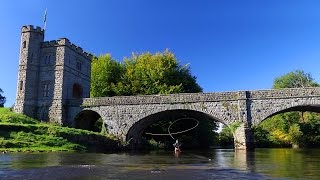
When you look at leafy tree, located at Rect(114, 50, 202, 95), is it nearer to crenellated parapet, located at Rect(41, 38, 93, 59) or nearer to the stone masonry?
the stone masonry

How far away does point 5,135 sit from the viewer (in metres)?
33.6

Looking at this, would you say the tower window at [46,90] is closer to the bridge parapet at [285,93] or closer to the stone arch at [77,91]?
the stone arch at [77,91]

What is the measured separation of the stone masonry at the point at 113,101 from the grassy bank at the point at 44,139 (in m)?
5.51

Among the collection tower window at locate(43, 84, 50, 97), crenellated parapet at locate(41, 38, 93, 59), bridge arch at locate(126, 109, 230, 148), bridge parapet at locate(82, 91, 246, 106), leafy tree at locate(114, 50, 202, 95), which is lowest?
bridge arch at locate(126, 109, 230, 148)

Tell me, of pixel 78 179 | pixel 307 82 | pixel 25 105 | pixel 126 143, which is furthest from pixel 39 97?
pixel 307 82

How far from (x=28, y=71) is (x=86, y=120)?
34.2ft

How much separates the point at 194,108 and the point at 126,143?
9641mm

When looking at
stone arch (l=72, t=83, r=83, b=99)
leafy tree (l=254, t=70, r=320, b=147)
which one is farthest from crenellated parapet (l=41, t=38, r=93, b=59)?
leafy tree (l=254, t=70, r=320, b=147)

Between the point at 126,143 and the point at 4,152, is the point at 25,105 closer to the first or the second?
Result: the point at 126,143

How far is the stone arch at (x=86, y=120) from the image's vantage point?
4891 cm

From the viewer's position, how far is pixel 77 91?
180ft

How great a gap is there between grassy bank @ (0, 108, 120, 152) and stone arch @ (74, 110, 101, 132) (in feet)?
27.6

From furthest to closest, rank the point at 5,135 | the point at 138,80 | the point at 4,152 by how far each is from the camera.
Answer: the point at 138,80 → the point at 5,135 → the point at 4,152

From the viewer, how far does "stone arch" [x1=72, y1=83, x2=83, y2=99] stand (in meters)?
53.0
